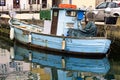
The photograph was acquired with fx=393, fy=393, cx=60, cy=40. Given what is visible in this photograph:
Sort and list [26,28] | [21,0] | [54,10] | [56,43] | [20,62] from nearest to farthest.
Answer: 1. [20,62]
2. [56,43]
3. [54,10]
4. [26,28]
5. [21,0]

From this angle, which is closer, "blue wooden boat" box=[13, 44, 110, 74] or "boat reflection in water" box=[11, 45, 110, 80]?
"boat reflection in water" box=[11, 45, 110, 80]

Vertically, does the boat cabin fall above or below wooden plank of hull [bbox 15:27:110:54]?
above

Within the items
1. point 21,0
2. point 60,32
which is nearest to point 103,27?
point 60,32

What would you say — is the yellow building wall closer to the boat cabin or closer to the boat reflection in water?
the boat cabin

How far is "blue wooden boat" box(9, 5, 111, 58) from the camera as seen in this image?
20.2m


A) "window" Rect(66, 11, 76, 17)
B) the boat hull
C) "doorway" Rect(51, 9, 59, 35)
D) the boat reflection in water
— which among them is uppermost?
"window" Rect(66, 11, 76, 17)

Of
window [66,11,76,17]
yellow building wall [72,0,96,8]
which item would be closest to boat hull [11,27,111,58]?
window [66,11,76,17]

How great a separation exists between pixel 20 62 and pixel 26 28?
6.04m

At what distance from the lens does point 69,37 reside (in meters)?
20.7

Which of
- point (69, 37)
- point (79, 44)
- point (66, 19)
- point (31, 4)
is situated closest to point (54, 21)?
point (66, 19)

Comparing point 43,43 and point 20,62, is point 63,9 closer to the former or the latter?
point 43,43

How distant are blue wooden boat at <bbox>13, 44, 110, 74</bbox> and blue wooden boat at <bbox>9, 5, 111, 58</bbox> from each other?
0.40 metres

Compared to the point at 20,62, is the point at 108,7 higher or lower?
higher

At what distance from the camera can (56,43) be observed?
840 inches
